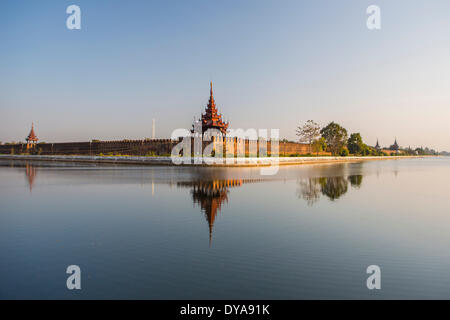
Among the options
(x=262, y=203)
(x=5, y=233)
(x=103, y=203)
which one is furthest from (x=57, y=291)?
(x=262, y=203)

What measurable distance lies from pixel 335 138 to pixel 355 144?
13551 mm

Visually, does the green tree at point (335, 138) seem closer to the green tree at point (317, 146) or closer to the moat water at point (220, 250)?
the green tree at point (317, 146)

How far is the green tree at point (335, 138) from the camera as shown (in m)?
83.3

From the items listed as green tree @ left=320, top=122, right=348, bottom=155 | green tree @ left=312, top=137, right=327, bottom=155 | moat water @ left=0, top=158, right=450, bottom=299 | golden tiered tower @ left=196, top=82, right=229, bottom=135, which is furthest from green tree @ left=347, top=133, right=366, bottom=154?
moat water @ left=0, top=158, right=450, bottom=299

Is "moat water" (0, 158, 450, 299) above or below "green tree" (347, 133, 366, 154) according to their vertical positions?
below

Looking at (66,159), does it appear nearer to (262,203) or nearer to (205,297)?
(262,203)

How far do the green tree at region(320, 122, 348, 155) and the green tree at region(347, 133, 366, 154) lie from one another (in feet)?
35.0

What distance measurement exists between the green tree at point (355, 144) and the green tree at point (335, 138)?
35.0 ft

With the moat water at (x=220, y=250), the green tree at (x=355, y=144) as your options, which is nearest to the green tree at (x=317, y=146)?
the green tree at (x=355, y=144)

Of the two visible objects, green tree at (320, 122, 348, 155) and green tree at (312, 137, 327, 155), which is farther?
green tree at (320, 122, 348, 155)

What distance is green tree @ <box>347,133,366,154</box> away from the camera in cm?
9300

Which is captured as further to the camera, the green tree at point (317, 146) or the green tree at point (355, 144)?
the green tree at point (355, 144)

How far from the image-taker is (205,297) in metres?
3.41

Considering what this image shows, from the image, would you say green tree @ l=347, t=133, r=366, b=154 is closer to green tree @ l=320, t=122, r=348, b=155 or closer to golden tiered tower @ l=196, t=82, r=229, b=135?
Result: green tree @ l=320, t=122, r=348, b=155
